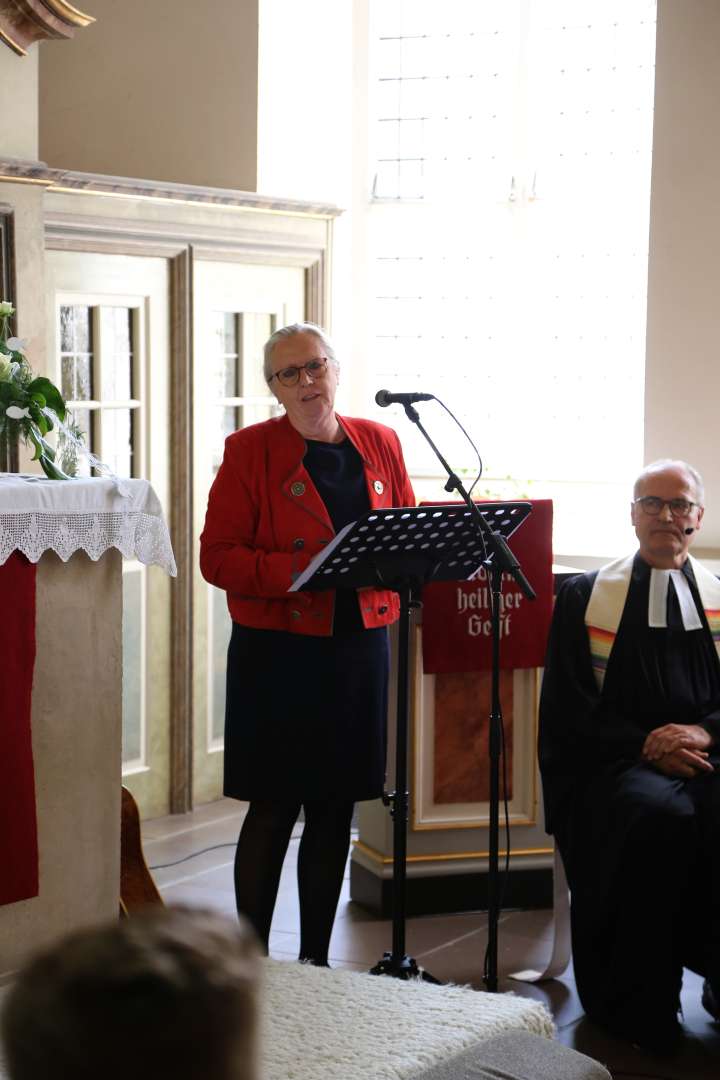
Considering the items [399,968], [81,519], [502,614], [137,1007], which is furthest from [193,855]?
[137,1007]

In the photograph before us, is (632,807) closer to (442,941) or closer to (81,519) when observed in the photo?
(442,941)

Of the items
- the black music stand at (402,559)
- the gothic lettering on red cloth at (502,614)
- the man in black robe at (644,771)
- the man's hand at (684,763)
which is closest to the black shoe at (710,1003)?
the man in black robe at (644,771)

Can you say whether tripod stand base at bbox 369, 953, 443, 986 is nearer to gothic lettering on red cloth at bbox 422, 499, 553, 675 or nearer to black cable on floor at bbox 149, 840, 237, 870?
gothic lettering on red cloth at bbox 422, 499, 553, 675

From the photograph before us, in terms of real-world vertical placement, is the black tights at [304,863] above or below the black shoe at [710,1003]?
above

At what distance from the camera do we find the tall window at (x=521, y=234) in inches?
263

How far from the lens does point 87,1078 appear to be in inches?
25.8

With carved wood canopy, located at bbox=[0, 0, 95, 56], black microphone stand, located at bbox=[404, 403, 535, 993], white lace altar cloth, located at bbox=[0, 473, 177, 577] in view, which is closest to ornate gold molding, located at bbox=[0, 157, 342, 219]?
carved wood canopy, located at bbox=[0, 0, 95, 56]

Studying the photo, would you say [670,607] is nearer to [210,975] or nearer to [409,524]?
[409,524]

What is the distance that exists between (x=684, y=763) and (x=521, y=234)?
3.78 metres

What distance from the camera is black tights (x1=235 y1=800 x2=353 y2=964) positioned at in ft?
11.8

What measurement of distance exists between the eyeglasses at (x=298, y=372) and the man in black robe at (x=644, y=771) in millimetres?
1005

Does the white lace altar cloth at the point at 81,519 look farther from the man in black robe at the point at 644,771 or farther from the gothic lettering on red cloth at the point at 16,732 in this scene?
the man in black robe at the point at 644,771

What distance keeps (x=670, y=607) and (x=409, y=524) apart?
1111 millimetres


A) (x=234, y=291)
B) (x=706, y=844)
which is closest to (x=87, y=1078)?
(x=706, y=844)
